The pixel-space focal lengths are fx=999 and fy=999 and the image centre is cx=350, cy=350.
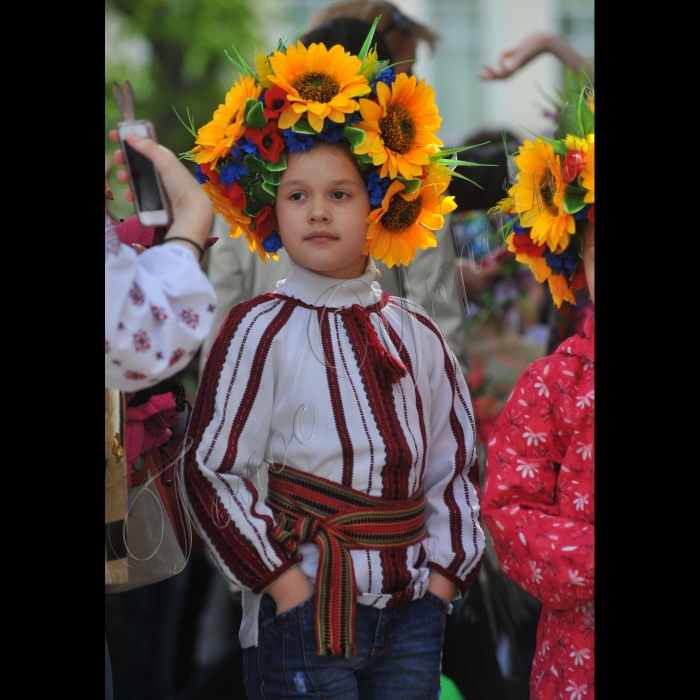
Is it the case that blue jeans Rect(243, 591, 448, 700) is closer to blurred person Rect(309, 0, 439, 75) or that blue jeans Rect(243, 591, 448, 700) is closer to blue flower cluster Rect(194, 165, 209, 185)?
blue flower cluster Rect(194, 165, 209, 185)

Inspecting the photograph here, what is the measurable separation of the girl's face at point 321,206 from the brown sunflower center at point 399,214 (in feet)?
0.19

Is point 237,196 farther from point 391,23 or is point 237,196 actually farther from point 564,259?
point 391,23

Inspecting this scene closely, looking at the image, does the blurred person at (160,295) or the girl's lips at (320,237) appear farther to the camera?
the girl's lips at (320,237)

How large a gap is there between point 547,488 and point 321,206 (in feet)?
2.38

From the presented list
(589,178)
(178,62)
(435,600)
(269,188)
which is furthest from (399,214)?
(178,62)

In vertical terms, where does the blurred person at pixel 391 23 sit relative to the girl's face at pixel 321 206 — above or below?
above

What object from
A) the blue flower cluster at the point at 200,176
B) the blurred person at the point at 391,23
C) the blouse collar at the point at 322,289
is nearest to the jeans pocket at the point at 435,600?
the blouse collar at the point at 322,289

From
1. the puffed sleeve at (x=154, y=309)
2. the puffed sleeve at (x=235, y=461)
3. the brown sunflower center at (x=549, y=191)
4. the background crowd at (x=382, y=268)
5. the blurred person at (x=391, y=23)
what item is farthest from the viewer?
the blurred person at (x=391, y=23)

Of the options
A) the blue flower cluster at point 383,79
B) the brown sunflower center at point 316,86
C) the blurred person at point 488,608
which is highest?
the blue flower cluster at point 383,79

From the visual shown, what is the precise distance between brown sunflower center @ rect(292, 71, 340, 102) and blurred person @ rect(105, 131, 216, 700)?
321 millimetres

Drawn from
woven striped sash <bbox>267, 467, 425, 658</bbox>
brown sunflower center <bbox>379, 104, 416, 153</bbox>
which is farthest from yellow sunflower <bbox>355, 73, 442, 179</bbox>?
woven striped sash <bbox>267, 467, 425, 658</bbox>

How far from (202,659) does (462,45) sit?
6.15 feet

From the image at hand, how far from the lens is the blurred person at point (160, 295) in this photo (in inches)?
63.7

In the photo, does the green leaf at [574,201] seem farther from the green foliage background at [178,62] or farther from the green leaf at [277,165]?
the green foliage background at [178,62]
